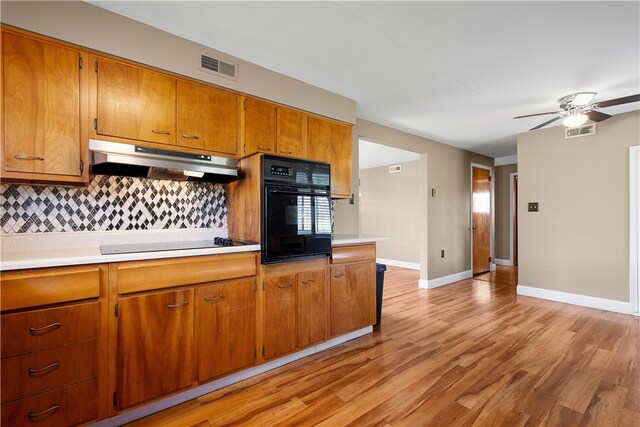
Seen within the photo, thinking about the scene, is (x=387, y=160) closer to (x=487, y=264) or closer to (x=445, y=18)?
(x=487, y=264)

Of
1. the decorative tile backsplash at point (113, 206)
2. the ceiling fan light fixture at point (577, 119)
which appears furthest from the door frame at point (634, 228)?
the decorative tile backsplash at point (113, 206)

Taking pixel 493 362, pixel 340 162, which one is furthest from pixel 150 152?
pixel 493 362

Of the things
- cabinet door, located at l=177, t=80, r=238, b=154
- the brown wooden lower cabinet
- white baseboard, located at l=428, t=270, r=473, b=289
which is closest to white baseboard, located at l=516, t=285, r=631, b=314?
white baseboard, located at l=428, t=270, r=473, b=289

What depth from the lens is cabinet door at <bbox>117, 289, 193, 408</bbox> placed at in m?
1.68

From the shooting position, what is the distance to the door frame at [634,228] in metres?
3.59

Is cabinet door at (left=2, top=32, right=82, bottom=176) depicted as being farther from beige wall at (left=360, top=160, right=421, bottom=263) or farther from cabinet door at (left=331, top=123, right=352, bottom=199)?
beige wall at (left=360, top=160, right=421, bottom=263)

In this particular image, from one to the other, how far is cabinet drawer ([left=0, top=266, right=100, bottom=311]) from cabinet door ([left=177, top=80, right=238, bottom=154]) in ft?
3.58

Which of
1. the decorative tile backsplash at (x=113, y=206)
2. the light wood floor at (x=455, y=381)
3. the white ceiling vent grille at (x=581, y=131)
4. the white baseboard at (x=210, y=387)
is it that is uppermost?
the white ceiling vent grille at (x=581, y=131)

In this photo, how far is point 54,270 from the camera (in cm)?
149

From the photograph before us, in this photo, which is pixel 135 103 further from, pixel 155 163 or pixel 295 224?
pixel 295 224

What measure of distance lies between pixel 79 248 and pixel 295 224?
150 centimetres

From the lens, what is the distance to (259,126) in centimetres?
261

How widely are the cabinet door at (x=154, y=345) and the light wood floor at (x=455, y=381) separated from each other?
215mm

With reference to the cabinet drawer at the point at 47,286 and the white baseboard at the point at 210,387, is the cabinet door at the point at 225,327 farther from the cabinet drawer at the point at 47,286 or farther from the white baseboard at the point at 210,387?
the cabinet drawer at the point at 47,286
